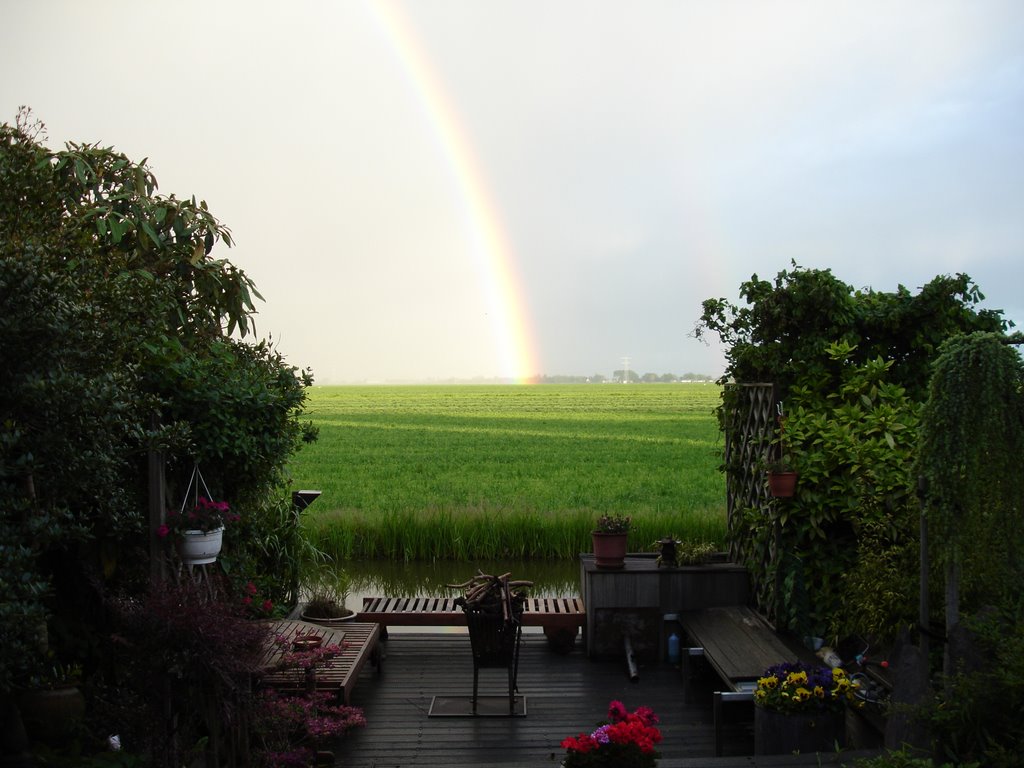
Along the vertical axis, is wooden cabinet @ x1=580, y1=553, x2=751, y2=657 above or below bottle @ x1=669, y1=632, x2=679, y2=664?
above

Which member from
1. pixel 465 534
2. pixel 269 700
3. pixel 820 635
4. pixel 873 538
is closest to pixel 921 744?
pixel 873 538

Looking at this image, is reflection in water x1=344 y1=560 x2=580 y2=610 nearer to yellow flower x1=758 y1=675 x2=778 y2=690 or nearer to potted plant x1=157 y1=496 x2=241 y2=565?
potted plant x1=157 y1=496 x2=241 y2=565

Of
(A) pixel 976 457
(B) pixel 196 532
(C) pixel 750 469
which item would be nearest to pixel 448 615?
(C) pixel 750 469

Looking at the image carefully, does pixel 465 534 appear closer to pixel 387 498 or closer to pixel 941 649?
pixel 387 498

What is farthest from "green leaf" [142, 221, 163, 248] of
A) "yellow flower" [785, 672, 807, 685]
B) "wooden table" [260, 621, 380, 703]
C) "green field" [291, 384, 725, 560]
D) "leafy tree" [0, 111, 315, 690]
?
"green field" [291, 384, 725, 560]

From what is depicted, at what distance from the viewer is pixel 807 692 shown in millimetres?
4973

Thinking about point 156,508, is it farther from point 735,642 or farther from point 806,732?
point 735,642

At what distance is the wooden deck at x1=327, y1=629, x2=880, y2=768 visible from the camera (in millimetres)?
5676

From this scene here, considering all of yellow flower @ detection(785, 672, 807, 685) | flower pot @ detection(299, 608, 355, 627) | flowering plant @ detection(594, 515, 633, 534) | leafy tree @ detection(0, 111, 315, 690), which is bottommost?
flower pot @ detection(299, 608, 355, 627)

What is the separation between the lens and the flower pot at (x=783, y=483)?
667cm

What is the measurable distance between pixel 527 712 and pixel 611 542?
67.8 inches

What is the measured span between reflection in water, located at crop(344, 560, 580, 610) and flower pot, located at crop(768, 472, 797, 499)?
5.11 meters

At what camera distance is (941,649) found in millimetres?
4938

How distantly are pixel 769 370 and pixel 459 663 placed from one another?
355 centimetres
